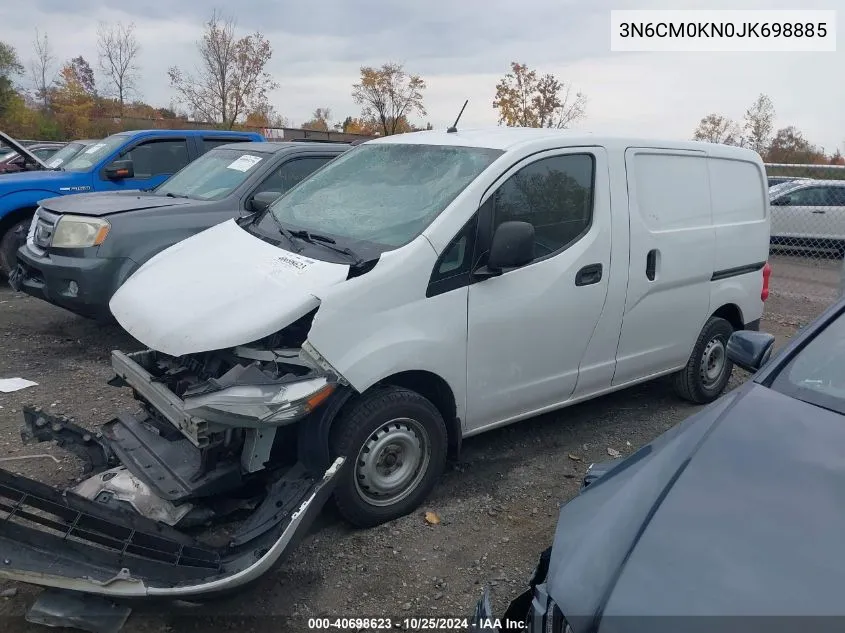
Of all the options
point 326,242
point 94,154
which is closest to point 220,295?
point 326,242

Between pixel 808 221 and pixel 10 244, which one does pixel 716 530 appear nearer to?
pixel 10 244

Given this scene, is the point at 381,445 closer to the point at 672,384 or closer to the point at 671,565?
the point at 671,565

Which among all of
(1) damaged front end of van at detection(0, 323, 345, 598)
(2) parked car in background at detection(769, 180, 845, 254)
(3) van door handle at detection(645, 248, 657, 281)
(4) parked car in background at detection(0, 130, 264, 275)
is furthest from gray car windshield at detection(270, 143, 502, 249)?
(2) parked car in background at detection(769, 180, 845, 254)

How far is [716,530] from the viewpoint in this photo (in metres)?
1.79

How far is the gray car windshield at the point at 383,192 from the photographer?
350 centimetres

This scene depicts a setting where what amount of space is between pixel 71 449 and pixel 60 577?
1283mm

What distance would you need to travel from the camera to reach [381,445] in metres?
3.27

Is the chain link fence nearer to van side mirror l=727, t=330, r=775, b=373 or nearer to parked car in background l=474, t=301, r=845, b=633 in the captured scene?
van side mirror l=727, t=330, r=775, b=373

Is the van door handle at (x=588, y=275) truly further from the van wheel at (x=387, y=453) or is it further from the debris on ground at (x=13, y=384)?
the debris on ground at (x=13, y=384)

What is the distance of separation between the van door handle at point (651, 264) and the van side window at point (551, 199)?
1.92 feet

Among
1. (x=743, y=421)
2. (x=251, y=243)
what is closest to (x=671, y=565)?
(x=743, y=421)

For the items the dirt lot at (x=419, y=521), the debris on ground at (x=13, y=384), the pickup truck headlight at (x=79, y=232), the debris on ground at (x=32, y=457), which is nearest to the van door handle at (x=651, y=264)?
the dirt lot at (x=419, y=521)

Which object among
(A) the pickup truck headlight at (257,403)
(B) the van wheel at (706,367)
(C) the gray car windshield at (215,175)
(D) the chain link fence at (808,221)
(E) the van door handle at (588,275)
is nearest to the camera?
(A) the pickup truck headlight at (257,403)

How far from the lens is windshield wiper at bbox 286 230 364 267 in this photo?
3242 mm
